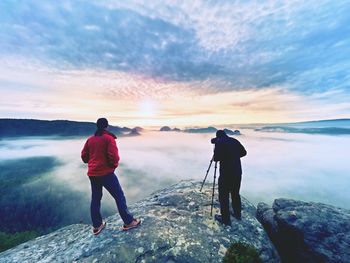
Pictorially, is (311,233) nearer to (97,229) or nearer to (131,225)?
(131,225)

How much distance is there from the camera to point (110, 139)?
747cm

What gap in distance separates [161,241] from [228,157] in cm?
427

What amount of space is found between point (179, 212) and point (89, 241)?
397 centimetres

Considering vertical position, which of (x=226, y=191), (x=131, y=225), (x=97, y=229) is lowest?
(x=97, y=229)

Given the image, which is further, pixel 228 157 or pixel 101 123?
pixel 228 157

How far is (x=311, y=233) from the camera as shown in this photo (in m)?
8.76

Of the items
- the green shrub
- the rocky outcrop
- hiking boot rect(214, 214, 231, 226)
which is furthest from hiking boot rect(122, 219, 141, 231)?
the rocky outcrop

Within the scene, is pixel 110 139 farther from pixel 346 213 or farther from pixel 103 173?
pixel 346 213

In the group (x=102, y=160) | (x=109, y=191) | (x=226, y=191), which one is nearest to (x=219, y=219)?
(x=226, y=191)

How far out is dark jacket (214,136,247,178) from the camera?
871 centimetres

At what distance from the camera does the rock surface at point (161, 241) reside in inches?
277

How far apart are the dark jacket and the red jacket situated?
428cm

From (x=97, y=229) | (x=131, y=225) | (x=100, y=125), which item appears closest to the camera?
(x=100, y=125)

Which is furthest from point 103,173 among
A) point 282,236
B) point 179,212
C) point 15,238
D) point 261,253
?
point 15,238
